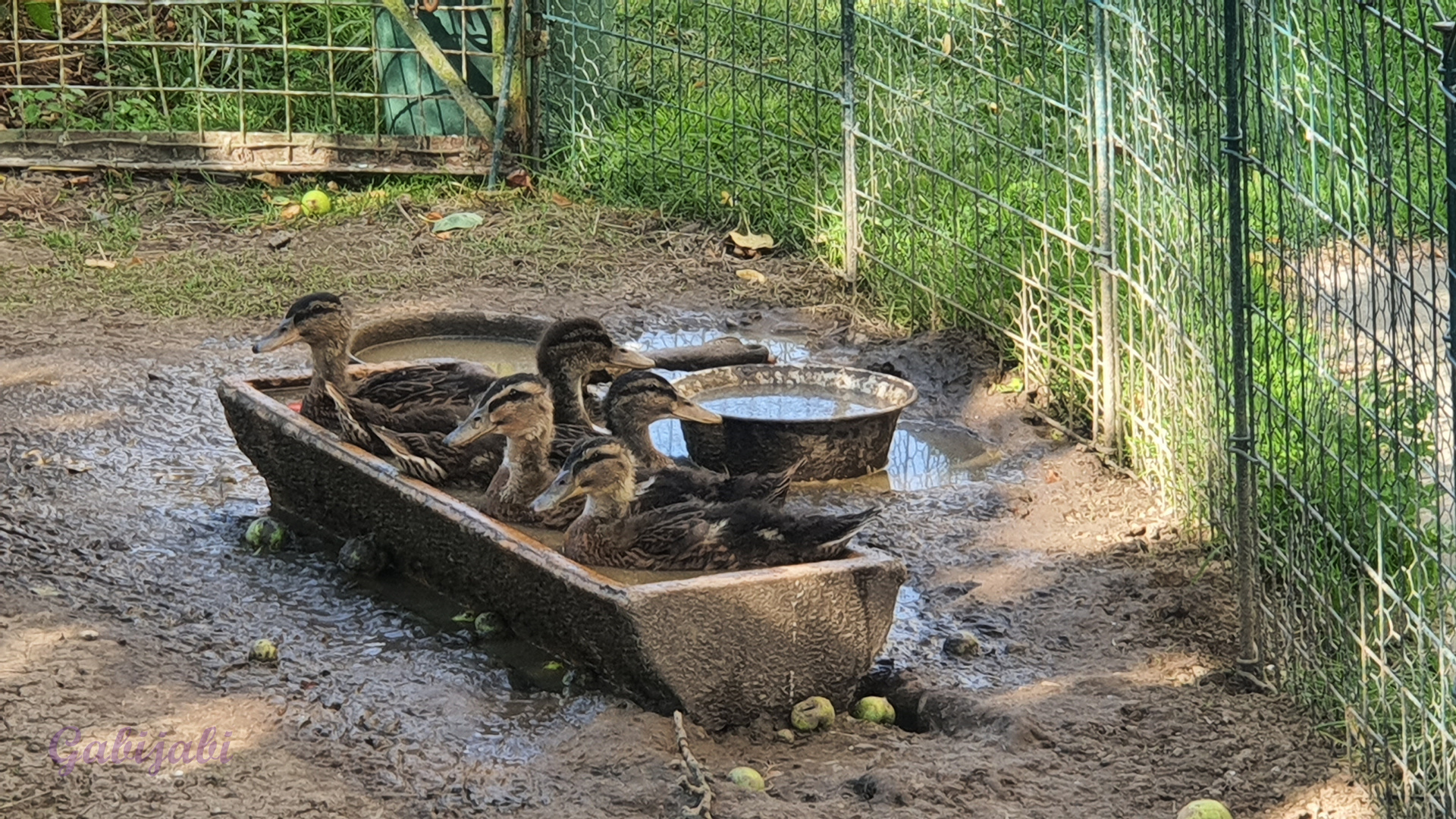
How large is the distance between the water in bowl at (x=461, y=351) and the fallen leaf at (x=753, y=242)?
169cm

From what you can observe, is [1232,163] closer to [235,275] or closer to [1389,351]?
[1389,351]

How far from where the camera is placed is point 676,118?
10562 millimetres

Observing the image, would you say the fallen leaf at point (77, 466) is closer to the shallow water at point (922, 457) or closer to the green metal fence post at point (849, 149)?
the shallow water at point (922, 457)

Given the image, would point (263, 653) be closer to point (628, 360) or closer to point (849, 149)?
point (628, 360)

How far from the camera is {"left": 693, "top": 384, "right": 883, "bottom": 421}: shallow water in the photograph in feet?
23.9

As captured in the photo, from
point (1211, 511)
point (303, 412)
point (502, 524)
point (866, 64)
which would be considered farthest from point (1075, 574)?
point (866, 64)

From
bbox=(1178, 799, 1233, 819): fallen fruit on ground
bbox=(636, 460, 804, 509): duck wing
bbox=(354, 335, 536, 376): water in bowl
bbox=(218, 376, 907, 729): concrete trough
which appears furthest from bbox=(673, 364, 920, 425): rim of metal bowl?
bbox=(1178, 799, 1233, 819): fallen fruit on ground

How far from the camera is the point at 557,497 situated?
5.27 m

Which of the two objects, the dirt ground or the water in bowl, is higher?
the water in bowl

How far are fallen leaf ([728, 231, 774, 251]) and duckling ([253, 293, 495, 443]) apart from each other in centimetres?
337

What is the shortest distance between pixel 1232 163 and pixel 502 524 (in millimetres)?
2329

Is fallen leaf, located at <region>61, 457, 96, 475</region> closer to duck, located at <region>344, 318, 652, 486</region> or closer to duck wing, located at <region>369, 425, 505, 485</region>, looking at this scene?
duck, located at <region>344, 318, 652, 486</region>

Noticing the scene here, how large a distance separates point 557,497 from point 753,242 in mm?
4769

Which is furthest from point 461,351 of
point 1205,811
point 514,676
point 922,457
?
point 1205,811
